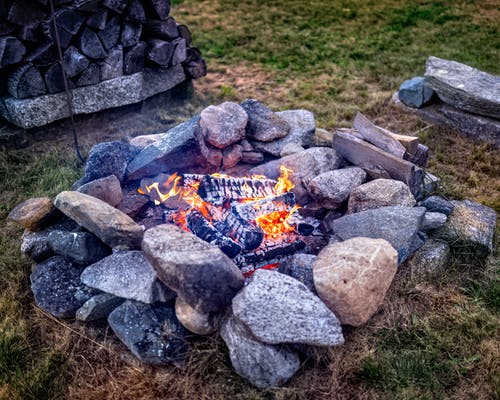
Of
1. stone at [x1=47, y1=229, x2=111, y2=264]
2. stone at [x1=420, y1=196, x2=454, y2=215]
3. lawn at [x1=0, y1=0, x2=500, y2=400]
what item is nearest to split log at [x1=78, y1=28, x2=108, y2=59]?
lawn at [x1=0, y1=0, x2=500, y2=400]

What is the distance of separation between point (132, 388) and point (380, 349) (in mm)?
1590

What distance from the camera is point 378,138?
13.1 feet

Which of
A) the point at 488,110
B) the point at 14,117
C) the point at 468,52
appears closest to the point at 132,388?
the point at 14,117

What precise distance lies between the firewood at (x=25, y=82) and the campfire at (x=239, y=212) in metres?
1.95

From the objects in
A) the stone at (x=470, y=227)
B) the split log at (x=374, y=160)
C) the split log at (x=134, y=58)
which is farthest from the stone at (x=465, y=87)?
the split log at (x=134, y=58)

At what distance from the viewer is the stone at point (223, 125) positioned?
3.89 m

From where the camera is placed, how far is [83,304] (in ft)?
9.76

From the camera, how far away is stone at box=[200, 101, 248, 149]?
389 cm

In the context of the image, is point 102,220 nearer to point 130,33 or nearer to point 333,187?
point 333,187

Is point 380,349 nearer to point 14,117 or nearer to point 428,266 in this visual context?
point 428,266

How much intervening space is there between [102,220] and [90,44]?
2768 mm

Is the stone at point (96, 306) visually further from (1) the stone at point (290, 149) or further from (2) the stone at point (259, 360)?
(1) the stone at point (290, 149)

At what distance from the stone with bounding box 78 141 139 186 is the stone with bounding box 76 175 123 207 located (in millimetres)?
190

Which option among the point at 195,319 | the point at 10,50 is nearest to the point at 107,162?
the point at 195,319
